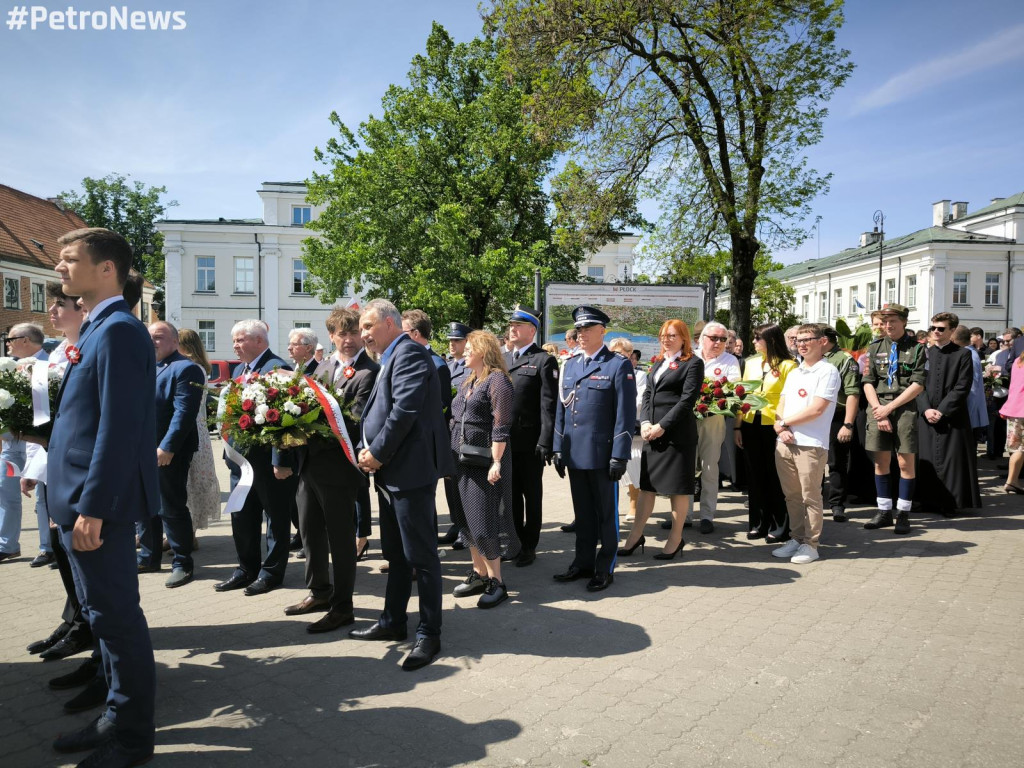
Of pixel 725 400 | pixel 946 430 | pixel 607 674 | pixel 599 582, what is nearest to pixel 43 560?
pixel 599 582

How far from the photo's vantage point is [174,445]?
5.45m

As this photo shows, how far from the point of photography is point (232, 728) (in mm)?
3363

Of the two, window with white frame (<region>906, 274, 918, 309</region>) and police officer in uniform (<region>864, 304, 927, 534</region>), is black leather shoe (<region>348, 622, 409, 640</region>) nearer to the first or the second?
police officer in uniform (<region>864, 304, 927, 534</region>)

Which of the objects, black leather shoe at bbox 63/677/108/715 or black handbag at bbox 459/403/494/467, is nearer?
black leather shoe at bbox 63/677/108/715

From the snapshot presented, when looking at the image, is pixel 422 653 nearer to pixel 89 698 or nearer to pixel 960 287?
pixel 89 698

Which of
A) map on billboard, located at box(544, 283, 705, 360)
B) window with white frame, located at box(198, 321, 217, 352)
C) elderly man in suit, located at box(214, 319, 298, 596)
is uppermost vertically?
window with white frame, located at box(198, 321, 217, 352)

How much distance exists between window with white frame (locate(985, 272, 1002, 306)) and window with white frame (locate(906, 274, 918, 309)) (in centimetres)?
→ 459

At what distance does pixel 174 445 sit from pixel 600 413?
3337mm

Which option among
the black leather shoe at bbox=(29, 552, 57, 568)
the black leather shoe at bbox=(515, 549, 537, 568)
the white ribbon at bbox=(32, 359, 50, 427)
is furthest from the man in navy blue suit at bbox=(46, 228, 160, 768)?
the black leather shoe at bbox=(29, 552, 57, 568)

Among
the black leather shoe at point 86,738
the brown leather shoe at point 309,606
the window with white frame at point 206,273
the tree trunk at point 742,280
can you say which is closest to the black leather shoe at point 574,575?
the brown leather shoe at point 309,606

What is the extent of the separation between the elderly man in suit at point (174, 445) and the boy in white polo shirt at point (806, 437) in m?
5.03

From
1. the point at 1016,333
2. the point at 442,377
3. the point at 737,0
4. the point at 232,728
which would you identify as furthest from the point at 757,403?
the point at 737,0

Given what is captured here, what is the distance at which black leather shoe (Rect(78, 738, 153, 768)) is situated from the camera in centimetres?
294

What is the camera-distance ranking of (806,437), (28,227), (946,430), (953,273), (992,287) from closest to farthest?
(806,437) → (946,430) → (28,227) → (953,273) → (992,287)
